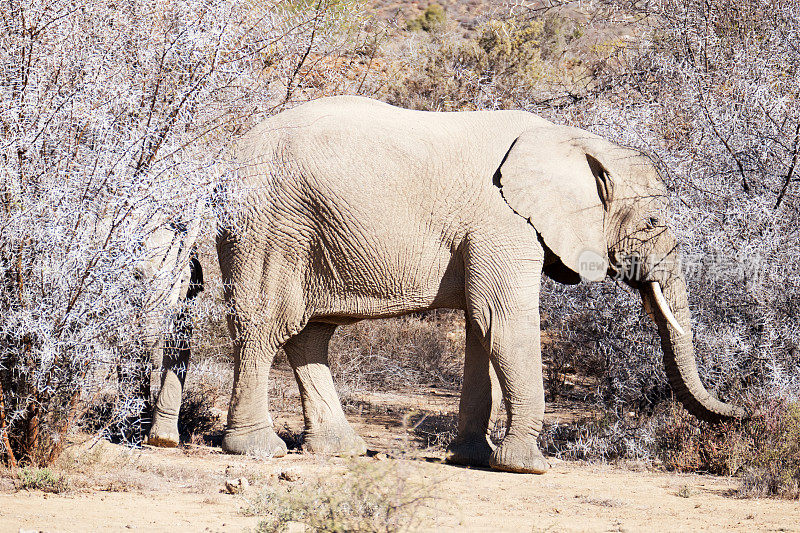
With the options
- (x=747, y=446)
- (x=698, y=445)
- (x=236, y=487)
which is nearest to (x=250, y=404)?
(x=236, y=487)

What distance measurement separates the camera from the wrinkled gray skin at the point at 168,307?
6238 mm

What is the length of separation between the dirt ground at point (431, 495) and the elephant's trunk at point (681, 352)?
475 mm

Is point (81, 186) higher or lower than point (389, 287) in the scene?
higher

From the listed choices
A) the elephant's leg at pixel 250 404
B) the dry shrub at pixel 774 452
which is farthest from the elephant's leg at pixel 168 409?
the dry shrub at pixel 774 452

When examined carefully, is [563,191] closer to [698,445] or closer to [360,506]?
[698,445]

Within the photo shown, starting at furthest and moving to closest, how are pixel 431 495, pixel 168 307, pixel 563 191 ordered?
pixel 563 191 → pixel 168 307 → pixel 431 495

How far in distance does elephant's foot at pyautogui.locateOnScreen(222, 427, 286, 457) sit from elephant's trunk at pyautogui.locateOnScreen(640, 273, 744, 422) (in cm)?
291

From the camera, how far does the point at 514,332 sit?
688 cm

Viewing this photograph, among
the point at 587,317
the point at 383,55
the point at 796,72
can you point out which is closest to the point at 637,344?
the point at 587,317

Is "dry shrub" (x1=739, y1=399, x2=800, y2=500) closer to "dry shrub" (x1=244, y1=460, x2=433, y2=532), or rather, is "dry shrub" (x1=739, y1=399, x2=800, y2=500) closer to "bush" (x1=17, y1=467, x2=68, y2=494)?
"dry shrub" (x1=244, y1=460, x2=433, y2=532)

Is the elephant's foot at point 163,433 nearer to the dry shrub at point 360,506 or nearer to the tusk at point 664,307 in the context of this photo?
the dry shrub at point 360,506

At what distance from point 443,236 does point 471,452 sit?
163cm

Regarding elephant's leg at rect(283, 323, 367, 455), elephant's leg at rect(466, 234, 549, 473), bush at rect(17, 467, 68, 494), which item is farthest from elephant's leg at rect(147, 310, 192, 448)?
elephant's leg at rect(466, 234, 549, 473)

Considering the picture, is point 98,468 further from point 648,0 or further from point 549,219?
point 648,0
